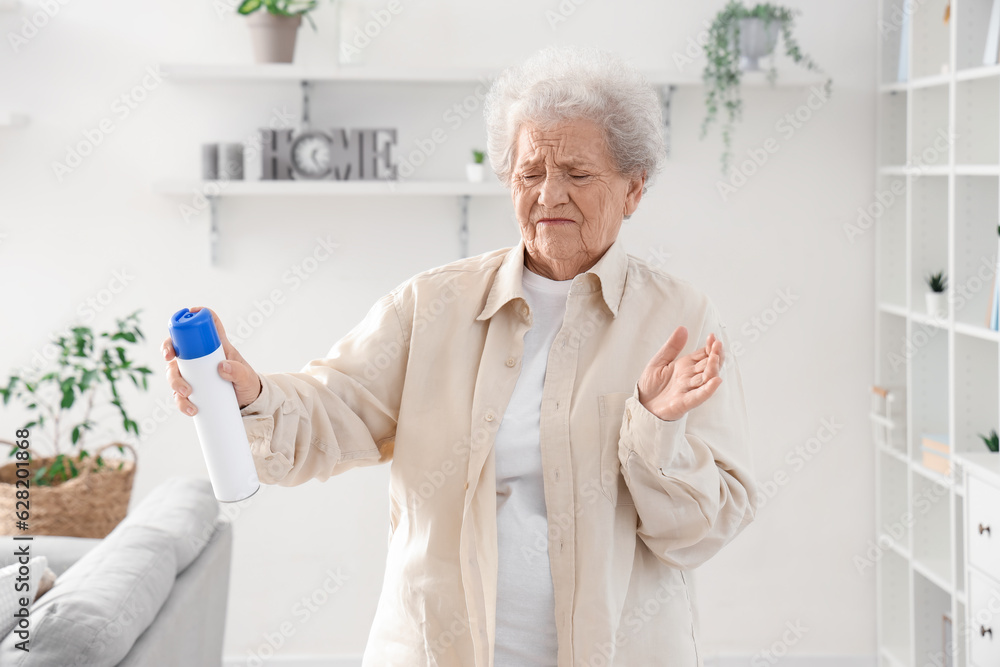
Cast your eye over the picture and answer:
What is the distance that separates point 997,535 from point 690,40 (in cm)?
154

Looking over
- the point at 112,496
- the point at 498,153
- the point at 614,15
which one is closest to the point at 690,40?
the point at 614,15

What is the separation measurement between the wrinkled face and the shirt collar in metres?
0.03

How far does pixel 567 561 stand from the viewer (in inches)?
46.6

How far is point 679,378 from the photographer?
1102mm

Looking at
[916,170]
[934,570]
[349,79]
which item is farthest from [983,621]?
[349,79]

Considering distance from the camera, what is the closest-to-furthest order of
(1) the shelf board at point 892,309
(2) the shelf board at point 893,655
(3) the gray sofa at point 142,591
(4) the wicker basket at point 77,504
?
(3) the gray sofa at point 142,591
(4) the wicker basket at point 77,504
(1) the shelf board at point 892,309
(2) the shelf board at point 893,655

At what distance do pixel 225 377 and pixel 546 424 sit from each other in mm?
419

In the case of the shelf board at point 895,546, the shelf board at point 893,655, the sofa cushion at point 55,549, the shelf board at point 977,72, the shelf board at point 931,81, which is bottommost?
the shelf board at point 893,655

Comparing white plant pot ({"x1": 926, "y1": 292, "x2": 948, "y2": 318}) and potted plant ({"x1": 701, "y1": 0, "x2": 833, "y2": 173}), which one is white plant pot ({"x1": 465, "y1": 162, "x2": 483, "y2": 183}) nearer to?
potted plant ({"x1": 701, "y1": 0, "x2": 833, "y2": 173})

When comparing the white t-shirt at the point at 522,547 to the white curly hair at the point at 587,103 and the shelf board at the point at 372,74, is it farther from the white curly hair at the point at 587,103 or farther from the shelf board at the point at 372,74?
the shelf board at the point at 372,74

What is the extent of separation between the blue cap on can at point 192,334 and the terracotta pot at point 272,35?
1.61 meters

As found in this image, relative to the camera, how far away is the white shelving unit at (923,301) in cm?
224

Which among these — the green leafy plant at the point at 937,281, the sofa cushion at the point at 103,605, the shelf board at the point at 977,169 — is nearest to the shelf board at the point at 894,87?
the shelf board at the point at 977,169

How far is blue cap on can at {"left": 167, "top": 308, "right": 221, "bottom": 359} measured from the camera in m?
1.05
